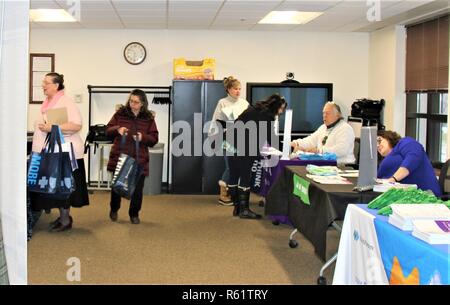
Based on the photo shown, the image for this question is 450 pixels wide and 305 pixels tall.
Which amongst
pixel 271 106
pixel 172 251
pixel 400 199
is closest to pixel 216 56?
pixel 271 106

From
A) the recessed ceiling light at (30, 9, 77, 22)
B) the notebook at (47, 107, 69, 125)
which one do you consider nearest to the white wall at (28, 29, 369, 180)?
the recessed ceiling light at (30, 9, 77, 22)

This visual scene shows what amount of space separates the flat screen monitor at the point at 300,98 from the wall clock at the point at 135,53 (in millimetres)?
1664

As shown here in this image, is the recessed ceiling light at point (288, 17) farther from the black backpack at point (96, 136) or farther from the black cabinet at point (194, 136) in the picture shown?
the black backpack at point (96, 136)

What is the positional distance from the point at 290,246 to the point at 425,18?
3.79m

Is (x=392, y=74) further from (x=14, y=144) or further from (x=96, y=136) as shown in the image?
(x=14, y=144)

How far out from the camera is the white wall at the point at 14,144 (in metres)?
2.08

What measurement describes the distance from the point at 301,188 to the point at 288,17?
12.6 feet

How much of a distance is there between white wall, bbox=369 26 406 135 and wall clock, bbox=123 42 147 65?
11.5 ft

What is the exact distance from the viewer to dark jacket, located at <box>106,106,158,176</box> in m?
5.61

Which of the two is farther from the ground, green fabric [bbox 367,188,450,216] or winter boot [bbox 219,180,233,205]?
green fabric [bbox 367,188,450,216]

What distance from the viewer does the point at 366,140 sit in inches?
138

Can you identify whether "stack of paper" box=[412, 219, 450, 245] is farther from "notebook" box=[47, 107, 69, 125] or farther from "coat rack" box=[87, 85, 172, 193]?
"coat rack" box=[87, 85, 172, 193]

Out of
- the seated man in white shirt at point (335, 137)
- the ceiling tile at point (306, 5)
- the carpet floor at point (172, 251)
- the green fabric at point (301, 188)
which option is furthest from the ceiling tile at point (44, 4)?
the green fabric at point (301, 188)

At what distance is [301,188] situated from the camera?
14.1ft
